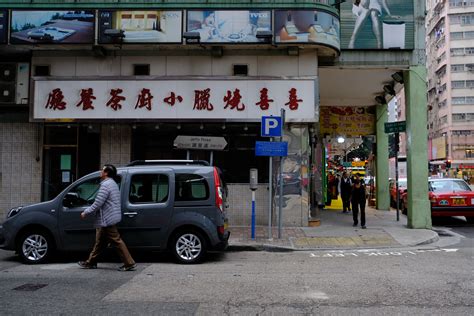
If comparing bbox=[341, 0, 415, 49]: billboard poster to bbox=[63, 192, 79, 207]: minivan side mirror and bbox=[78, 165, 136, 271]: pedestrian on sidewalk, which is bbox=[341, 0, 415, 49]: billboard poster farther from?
bbox=[63, 192, 79, 207]: minivan side mirror

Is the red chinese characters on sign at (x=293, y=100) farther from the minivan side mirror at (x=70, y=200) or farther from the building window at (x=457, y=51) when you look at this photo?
the building window at (x=457, y=51)

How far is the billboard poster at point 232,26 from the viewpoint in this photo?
41.8 ft

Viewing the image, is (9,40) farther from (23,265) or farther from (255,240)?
(255,240)

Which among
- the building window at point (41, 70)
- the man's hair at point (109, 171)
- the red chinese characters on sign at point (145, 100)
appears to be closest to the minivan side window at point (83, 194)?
the man's hair at point (109, 171)

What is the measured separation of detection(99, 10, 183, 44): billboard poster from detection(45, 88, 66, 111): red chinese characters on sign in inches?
79.4

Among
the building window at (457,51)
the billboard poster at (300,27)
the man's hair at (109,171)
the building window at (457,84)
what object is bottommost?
the man's hair at (109,171)

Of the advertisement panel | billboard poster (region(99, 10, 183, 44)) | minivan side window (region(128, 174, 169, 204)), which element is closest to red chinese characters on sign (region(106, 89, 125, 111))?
billboard poster (region(99, 10, 183, 44))

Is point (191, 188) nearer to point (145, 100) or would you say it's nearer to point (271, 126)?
point (271, 126)

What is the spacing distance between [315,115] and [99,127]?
251 inches

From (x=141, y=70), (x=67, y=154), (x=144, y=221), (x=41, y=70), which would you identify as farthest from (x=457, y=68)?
(x=144, y=221)

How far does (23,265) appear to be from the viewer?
28.1 feet

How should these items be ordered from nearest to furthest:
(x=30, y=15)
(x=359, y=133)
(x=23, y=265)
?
1. (x=23, y=265)
2. (x=30, y=15)
3. (x=359, y=133)

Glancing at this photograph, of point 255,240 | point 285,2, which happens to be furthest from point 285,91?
point 255,240

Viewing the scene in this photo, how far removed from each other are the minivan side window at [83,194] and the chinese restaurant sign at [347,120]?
12.3 meters
